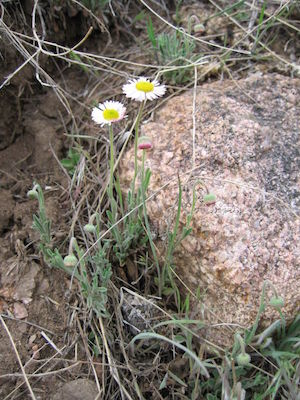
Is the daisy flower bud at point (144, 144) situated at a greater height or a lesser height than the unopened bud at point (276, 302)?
greater

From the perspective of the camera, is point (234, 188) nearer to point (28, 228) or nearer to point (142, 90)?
point (142, 90)

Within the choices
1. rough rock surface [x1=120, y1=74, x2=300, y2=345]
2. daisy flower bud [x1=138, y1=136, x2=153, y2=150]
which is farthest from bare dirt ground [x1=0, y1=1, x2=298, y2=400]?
daisy flower bud [x1=138, y1=136, x2=153, y2=150]

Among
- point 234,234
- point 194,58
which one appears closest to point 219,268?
point 234,234

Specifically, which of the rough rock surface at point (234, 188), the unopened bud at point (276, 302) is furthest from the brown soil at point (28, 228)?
the unopened bud at point (276, 302)

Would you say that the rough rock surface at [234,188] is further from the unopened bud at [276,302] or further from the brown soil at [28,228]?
the brown soil at [28,228]

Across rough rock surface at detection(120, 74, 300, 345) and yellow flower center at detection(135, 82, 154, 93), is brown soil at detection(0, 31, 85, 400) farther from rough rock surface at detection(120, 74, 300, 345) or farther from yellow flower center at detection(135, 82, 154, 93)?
yellow flower center at detection(135, 82, 154, 93)

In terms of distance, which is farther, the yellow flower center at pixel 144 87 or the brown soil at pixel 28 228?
the yellow flower center at pixel 144 87
